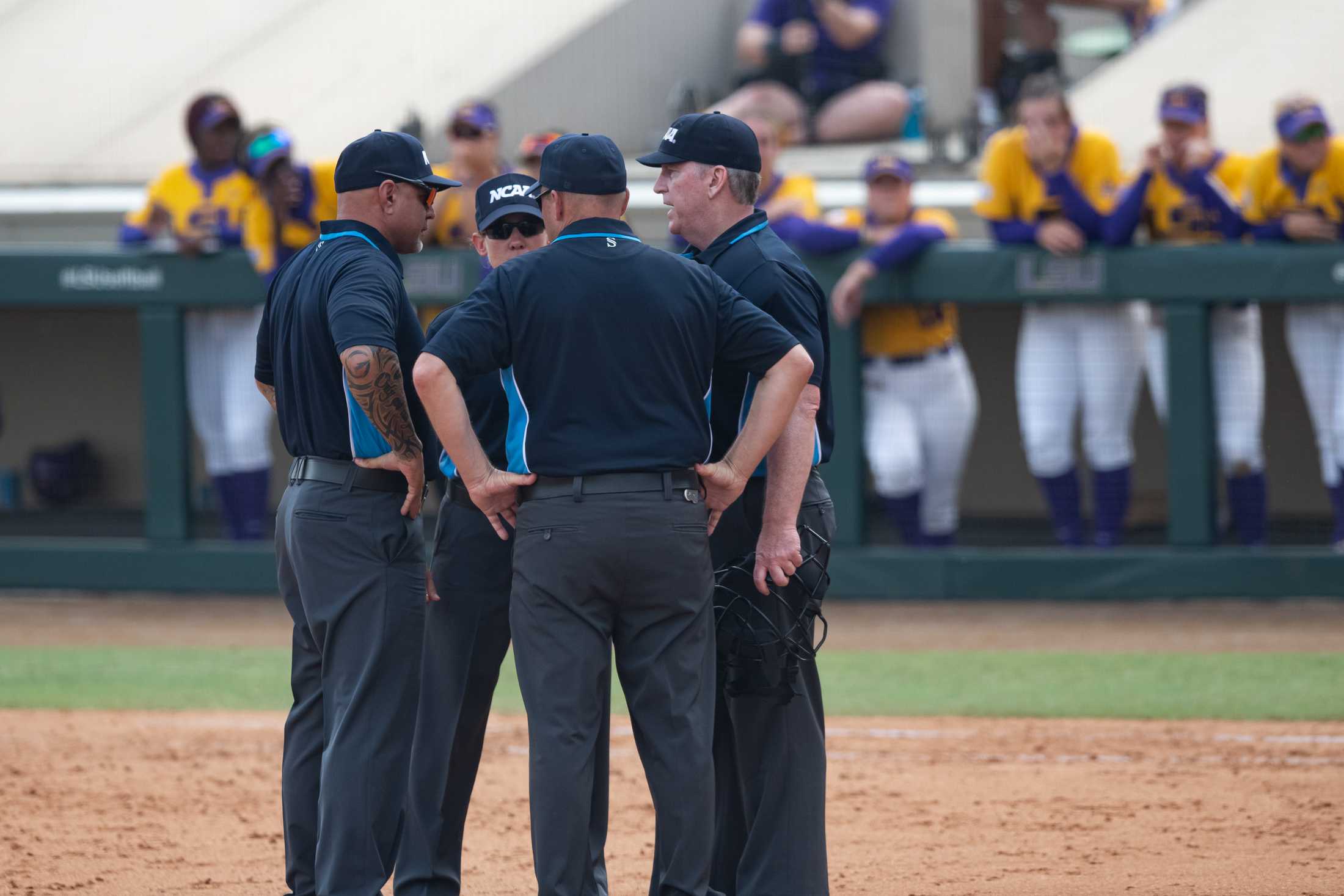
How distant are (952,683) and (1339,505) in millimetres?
2321

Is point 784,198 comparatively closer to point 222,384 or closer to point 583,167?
point 222,384

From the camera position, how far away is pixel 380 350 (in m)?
3.65

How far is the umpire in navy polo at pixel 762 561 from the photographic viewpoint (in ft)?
12.3

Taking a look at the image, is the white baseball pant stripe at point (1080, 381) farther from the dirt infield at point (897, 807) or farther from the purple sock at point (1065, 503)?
the dirt infield at point (897, 807)

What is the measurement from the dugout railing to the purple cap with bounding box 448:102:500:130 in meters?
0.72

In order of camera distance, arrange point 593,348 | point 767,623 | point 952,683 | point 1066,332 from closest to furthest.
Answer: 1. point 593,348
2. point 767,623
3. point 952,683
4. point 1066,332

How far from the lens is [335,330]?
12.0 ft

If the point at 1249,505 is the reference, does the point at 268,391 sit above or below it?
above

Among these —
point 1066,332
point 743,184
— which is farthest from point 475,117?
point 743,184

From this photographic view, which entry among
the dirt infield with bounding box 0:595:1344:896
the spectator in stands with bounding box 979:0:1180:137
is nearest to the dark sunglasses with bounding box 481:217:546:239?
the dirt infield with bounding box 0:595:1344:896

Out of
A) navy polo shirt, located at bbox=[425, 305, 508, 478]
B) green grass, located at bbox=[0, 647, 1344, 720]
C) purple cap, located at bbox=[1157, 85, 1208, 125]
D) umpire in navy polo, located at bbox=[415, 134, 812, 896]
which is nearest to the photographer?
umpire in navy polo, located at bbox=[415, 134, 812, 896]

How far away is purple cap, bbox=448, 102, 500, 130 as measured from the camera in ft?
26.9

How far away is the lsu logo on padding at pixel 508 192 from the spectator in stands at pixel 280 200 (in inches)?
180

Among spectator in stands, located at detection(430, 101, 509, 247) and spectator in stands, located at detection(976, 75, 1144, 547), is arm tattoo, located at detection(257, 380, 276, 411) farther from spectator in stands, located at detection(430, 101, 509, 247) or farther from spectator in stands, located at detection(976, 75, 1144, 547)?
spectator in stands, located at detection(976, 75, 1144, 547)
